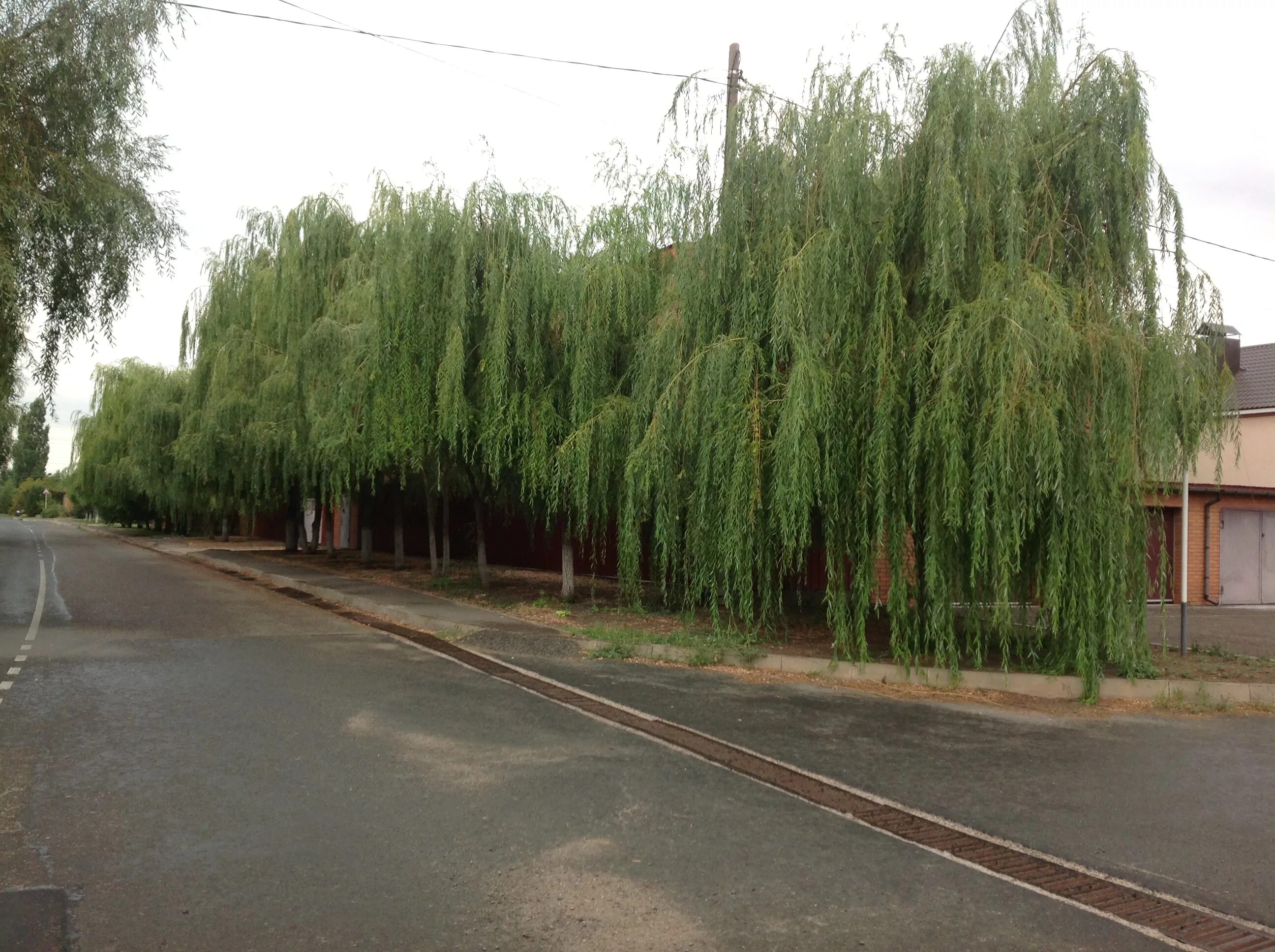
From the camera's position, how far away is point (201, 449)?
2481cm

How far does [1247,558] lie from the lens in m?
21.4

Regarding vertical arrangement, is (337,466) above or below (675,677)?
above

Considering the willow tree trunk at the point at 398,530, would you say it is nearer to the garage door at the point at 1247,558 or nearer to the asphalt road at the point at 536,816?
the asphalt road at the point at 536,816

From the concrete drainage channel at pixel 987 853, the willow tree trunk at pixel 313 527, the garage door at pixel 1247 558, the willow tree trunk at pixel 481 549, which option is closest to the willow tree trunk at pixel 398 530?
the willow tree trunk at pixel 313 527

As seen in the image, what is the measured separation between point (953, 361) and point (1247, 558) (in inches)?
606

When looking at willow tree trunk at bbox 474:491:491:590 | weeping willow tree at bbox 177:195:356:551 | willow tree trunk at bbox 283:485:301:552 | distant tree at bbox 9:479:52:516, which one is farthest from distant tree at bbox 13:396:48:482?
willow tree trunk at bbox 474:491:491:590

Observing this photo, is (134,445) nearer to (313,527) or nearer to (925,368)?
(313,527)

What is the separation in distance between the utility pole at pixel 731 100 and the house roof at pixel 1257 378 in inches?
645

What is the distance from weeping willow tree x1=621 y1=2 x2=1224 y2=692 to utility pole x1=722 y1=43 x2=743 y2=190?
21 centimetres

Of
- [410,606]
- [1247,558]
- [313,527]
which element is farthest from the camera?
[313,527]

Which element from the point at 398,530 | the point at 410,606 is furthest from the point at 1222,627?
the point at 398,530

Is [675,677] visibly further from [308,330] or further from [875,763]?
[308,330]

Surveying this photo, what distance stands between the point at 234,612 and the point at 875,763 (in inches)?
464

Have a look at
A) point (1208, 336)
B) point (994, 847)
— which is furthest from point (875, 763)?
point (1208, 336)
